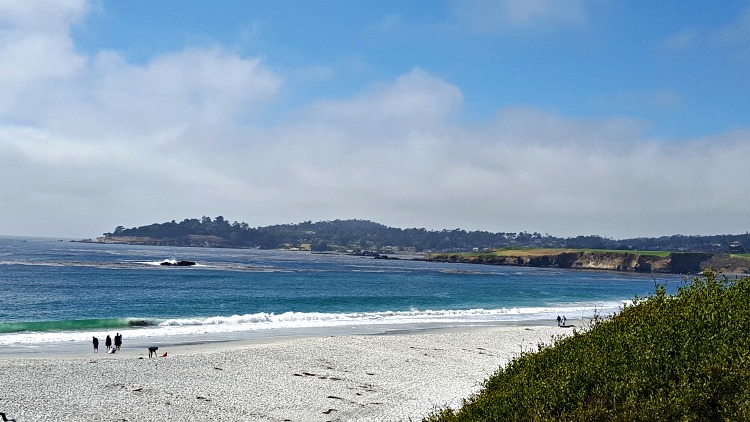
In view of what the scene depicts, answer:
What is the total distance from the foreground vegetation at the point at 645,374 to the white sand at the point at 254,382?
651 cm

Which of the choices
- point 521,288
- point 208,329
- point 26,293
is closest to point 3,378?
point 208,329

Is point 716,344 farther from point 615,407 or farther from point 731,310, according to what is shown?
point 615,407

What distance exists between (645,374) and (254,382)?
16918mm

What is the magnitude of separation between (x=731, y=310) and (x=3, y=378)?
23.4 m

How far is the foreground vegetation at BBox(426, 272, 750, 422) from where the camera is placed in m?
6.91

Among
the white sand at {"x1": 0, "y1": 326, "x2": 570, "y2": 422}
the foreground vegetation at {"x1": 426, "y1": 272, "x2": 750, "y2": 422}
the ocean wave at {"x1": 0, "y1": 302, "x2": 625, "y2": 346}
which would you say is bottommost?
the ocean wave at {"x1": 0, "y1": 302, "x2": 625, "y2": 346}

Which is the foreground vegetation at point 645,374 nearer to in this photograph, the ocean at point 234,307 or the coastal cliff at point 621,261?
the ocean at point 234,307

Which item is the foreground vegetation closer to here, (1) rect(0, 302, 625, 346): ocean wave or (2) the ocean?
Result: (2) the ocean

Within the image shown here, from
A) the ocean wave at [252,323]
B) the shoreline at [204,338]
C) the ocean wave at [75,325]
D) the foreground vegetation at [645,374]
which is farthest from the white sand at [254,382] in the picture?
the ocean wave at [75,325]

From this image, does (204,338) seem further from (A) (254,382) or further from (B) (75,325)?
(A) (254,382)

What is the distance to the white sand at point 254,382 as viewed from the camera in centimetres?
1722

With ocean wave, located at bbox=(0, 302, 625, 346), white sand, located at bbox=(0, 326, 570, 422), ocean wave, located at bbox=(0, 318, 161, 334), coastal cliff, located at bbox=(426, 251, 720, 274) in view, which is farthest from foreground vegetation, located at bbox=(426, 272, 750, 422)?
coastal cliff, located at bbox=(426, 251, 720, 274)

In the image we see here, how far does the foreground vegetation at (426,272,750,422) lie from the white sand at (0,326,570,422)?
6506 millimetres

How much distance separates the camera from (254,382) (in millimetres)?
21500
